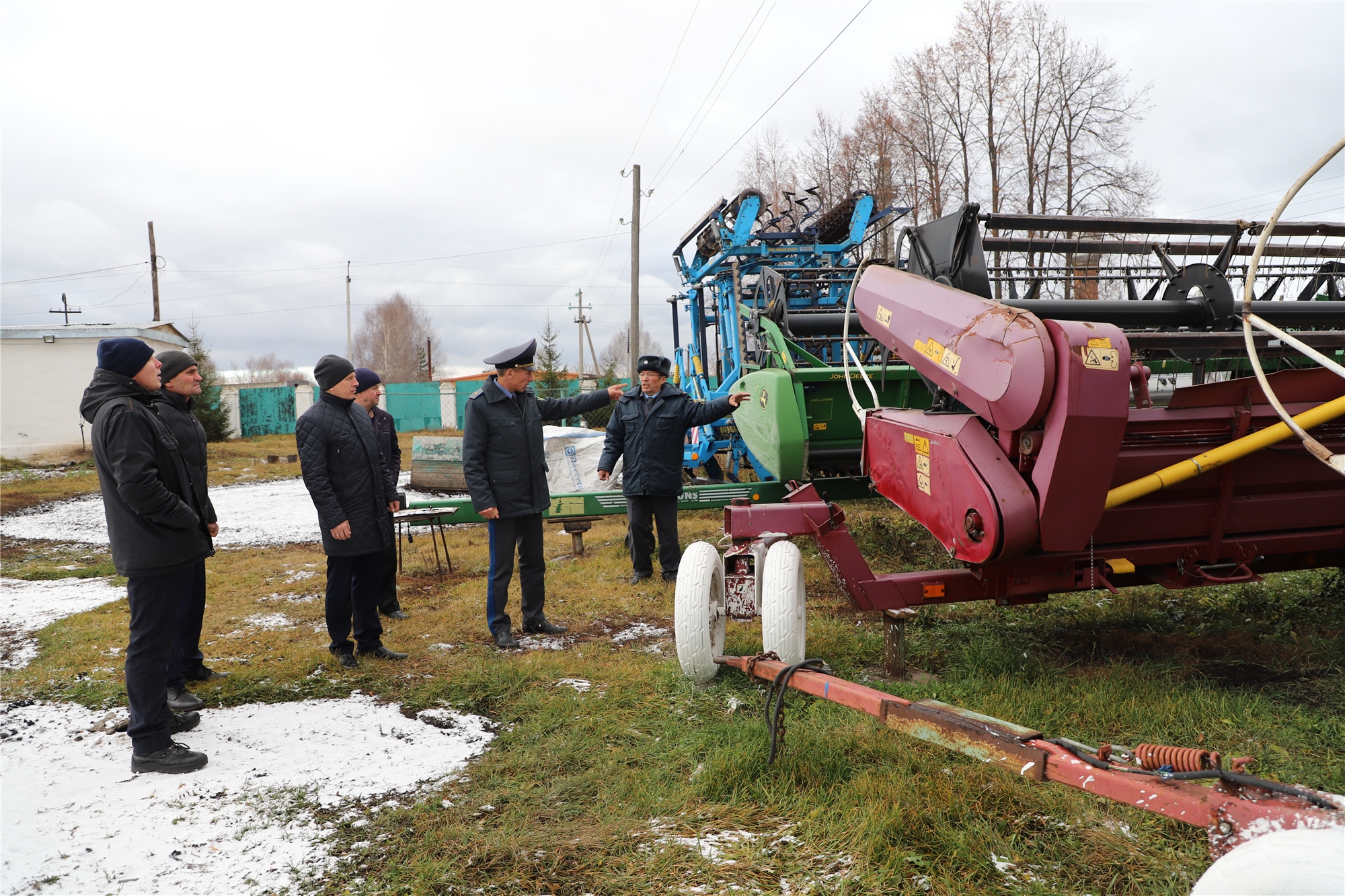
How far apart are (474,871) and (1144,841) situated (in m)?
1.97

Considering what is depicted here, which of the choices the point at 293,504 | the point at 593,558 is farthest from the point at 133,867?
the point at 293,504

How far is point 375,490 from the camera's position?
4.59 m

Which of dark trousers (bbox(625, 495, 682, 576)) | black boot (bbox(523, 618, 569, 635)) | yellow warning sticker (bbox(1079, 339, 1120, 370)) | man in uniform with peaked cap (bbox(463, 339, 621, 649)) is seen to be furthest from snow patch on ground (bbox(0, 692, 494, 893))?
yellow warning sticker (bbox(1079, 339, 1120, 370))

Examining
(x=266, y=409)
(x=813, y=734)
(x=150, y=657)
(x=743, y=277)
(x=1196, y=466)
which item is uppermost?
(x=743, y=277)

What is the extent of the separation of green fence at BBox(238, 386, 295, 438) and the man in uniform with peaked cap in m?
29.8

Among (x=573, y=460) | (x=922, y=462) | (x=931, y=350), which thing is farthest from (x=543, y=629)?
(x=573, y=460)

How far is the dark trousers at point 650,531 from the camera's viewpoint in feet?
20.5

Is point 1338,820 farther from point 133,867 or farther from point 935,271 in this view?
point 133,867

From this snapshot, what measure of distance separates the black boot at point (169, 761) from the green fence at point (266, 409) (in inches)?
1220

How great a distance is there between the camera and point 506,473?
4902 millimetres

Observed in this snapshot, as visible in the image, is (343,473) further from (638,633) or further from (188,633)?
(638,633)

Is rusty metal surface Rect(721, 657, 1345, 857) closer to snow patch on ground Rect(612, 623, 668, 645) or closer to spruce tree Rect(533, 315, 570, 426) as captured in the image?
snow patch on ground Rect(612, 623, 668, 645)

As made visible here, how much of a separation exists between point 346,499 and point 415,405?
3091cm

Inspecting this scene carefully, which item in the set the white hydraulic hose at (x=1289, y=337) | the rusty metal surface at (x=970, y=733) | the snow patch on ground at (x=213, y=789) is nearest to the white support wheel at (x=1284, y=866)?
the rusty metal surface at (x=970, y=733)
